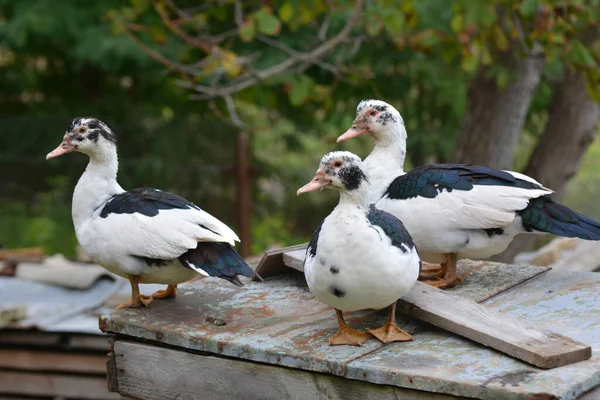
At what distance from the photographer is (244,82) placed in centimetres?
639

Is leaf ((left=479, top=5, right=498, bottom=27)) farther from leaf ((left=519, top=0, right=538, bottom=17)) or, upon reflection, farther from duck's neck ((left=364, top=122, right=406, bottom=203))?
duck's neck ((left=364, top=122, right=406, bottom=203))

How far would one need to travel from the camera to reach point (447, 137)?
27.2 feet

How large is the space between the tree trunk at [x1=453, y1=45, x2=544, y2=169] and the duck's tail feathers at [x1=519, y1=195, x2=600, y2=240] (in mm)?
2658

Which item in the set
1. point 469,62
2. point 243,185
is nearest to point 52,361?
point 243,185

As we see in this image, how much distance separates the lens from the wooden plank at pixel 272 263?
4.08 metres

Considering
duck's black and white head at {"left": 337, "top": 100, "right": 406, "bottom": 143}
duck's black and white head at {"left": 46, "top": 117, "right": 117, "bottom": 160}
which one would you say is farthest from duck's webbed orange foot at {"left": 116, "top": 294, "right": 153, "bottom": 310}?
duck's black and white head at {"left": 337, "top": 100, "right": 406, "bottom": 143}

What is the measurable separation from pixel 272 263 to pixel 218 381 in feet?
2.82

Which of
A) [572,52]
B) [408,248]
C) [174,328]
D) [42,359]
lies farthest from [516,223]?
[42,359]

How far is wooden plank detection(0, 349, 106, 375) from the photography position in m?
5.48

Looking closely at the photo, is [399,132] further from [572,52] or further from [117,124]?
[117,124]

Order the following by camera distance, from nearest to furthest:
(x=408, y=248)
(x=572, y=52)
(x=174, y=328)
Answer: (x=408, y=248) < (x=174, y=328) < (x=572, y=52)

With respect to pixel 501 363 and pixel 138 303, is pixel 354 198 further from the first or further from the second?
pixel 138 303

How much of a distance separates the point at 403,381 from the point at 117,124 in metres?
6.43

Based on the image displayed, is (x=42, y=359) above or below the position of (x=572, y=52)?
below
